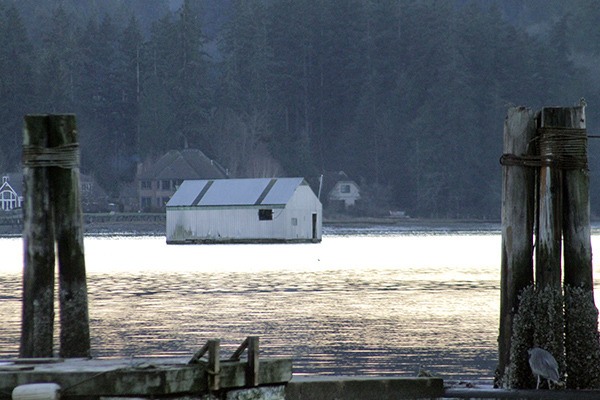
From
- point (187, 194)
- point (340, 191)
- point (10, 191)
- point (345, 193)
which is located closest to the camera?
point (187, 194)

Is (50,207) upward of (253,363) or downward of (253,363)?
upward

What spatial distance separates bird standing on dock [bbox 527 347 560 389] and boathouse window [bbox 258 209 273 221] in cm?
7090

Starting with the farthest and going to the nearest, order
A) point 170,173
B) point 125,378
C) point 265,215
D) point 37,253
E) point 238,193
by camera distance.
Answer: point 170,173
point 238,193
point 265,215
point 37,253
point 125,378

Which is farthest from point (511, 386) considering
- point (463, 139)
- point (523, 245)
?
point (463, 139)

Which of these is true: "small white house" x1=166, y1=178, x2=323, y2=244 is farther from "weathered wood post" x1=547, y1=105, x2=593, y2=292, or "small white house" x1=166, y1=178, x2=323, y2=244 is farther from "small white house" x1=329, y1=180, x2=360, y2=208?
"weathered wood post" x1=547, y1=105, x2=593, y2=292

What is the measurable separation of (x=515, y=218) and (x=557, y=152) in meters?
0.73

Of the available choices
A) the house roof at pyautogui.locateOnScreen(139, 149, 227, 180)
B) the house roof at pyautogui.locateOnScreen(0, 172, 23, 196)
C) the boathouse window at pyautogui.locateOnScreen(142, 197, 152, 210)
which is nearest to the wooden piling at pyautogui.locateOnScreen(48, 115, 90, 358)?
the house roof at pyautogui.locateOnScreen(139, 149, 227, 180)

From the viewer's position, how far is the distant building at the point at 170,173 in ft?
483

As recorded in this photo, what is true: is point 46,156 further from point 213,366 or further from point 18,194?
point 18,194

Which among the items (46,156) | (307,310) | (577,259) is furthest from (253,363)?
(307,310)

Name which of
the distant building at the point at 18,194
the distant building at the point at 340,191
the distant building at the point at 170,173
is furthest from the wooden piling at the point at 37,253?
the distant building at the point at 340,191

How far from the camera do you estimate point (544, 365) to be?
11188 mm

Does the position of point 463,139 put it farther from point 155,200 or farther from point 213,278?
point 213,278

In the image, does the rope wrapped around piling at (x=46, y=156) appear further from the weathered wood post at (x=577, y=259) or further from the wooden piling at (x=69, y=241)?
the weathered wood post at (x=577, y=259)
